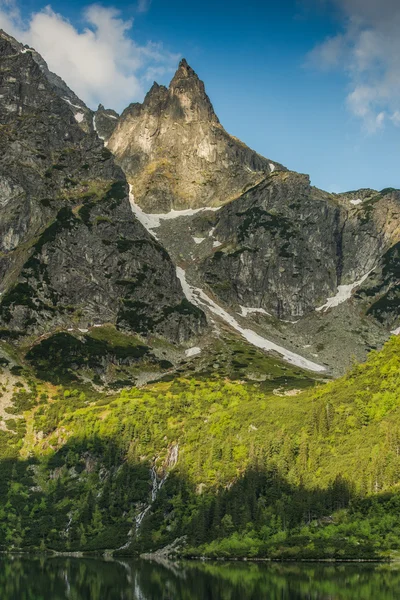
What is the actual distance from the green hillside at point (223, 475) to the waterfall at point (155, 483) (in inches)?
11.8

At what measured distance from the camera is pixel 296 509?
11794cm

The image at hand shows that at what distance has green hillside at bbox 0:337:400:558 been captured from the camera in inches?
4446

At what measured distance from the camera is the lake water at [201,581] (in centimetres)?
7574

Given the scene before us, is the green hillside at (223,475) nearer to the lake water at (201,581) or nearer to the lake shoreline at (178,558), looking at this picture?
the lake shoreline at (178,558)

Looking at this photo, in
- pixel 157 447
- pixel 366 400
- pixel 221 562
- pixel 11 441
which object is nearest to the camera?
pixel 221 562

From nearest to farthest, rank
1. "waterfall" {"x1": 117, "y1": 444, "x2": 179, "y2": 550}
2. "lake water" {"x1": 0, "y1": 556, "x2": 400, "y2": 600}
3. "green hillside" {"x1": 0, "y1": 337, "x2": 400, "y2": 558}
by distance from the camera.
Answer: "lake water" {"x1": 0, "y1": 556, "x2": 400, "y2": 600}, "green hillside" {"x1": 0, "y1": 337, "x2": 400, "y2": 558}, "waterfall" {"x1": 117, "y1": 444, "x2": 179, "y2": 550}

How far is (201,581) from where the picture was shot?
8844cm

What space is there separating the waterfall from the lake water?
23.1 m

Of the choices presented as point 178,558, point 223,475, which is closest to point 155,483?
point 223,475

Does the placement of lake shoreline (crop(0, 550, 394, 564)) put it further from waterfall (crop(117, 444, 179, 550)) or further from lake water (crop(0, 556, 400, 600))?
waterfall (crop(117, 444, 179, 550))

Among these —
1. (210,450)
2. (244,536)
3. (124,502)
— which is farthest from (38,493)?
(244,536)

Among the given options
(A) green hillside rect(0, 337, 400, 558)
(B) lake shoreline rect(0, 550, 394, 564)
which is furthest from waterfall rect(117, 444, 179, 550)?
(B) lake shoreline rect(0, 550, 394, 564)

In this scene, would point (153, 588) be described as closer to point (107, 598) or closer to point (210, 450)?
point (107, 598)

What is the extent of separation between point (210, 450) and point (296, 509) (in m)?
30.6
